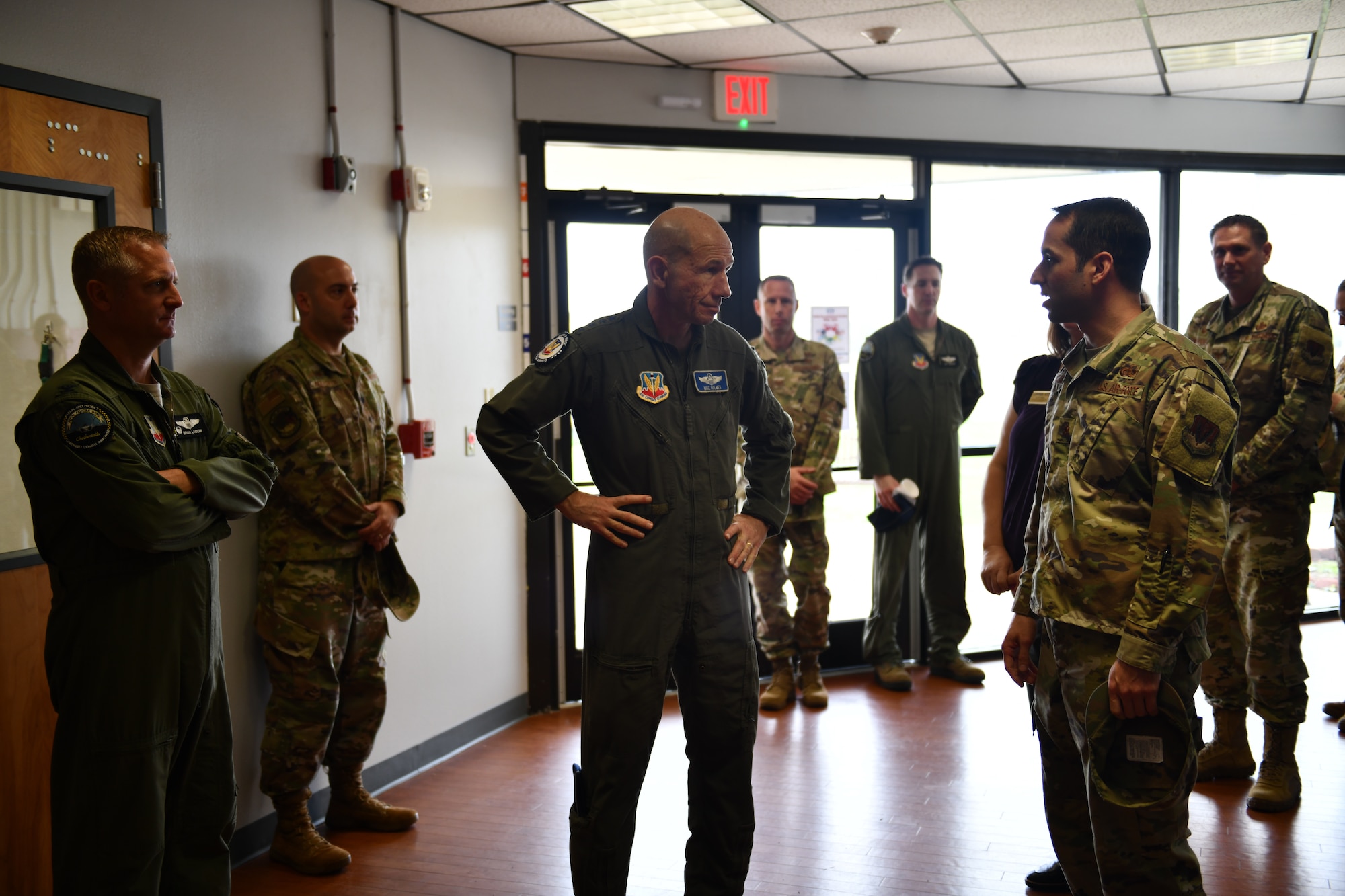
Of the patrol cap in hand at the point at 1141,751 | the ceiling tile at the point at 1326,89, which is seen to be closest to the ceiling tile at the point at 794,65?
the ceiling tile at the point at 1326,89

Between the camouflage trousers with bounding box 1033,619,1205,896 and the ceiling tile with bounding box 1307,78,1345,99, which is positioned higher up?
the ceiling tile with bounding box 1307,78,1345,99

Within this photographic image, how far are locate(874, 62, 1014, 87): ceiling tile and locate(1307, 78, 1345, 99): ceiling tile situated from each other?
5.48 ft

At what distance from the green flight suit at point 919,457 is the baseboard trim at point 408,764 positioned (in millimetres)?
1739

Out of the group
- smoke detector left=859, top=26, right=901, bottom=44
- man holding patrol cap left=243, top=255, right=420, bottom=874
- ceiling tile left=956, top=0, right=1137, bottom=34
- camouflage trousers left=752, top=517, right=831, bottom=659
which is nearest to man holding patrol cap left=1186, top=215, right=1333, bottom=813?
ceiling tile left=956, top=0, right=1137, bottom=34

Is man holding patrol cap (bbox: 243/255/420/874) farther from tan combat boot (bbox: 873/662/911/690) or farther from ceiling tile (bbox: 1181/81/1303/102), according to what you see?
ceiling tile (bbox: 1181/81/1303/102)

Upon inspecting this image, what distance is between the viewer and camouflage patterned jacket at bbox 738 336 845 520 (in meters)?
4.63

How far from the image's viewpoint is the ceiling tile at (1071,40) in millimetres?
4371

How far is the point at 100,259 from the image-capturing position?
2.17 m

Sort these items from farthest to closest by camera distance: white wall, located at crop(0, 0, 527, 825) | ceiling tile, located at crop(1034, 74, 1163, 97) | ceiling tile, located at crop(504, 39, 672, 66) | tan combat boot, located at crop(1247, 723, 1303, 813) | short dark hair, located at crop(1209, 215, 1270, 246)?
1. ceiling tile, located at crop(1034, 74, 1163, 97)
2. ceiling tile, located at crop(504, 39, 672, 66)
3. short dark hair, located at crop(1209, 215, 1270, 246)
4. tan combat boot, located at crop(1247, 723, 1303, 813)
5. white wall, located at crop(0, 0, 527, 825)

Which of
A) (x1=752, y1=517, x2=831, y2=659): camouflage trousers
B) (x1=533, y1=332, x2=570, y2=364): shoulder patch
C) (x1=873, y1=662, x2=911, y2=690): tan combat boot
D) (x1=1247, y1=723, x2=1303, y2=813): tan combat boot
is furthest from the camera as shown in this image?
(x1=873, y1=662, x2=911, y2=690): tan combat boot

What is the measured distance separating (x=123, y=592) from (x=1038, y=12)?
12.5 feet

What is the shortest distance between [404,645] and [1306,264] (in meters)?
5.74

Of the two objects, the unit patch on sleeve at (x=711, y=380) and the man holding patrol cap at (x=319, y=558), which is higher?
the unit patch on sleeve at (x=711, y=380)

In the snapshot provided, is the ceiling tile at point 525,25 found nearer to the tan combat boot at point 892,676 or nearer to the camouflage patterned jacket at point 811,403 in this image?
the camouflage patterned jacket at point 811,403
